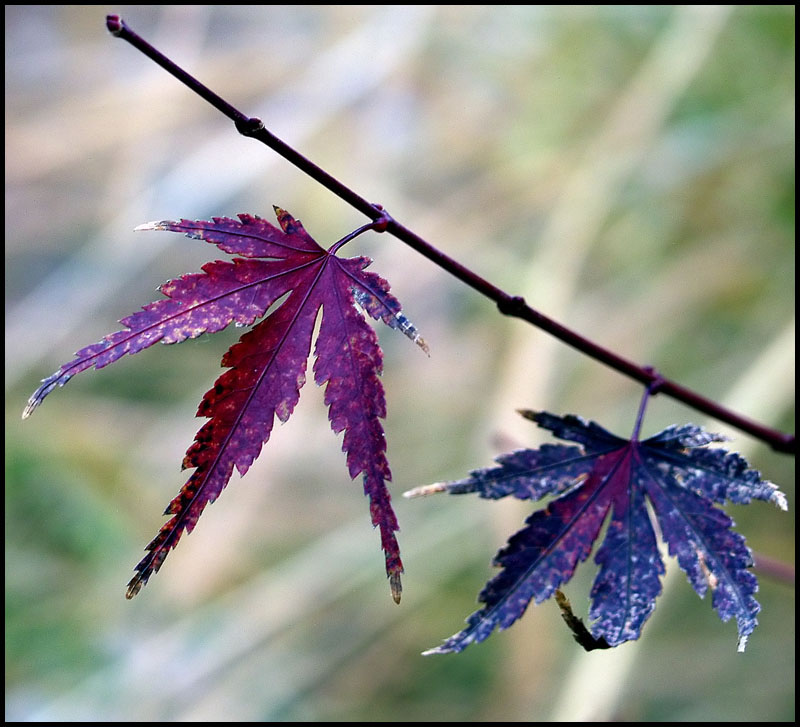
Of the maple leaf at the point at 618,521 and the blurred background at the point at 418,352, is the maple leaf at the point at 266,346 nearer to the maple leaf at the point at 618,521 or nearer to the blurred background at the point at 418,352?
the maple leaf at the point at 618,521

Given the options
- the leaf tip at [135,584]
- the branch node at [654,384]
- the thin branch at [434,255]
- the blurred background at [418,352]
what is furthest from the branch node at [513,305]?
the blurred background at [418,352]

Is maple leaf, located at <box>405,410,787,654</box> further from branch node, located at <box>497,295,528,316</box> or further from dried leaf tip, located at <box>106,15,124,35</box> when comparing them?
dried leaf tip, located at <box>106,15,124,35</box>

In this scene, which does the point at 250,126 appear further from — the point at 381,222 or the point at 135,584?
the point at 135,584

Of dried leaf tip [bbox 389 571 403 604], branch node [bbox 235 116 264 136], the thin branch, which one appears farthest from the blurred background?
branch node [bbox 235 116 264 136]

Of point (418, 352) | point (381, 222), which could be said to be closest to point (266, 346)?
point (381, 222)

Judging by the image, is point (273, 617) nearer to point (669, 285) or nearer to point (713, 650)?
point (713, 650)
